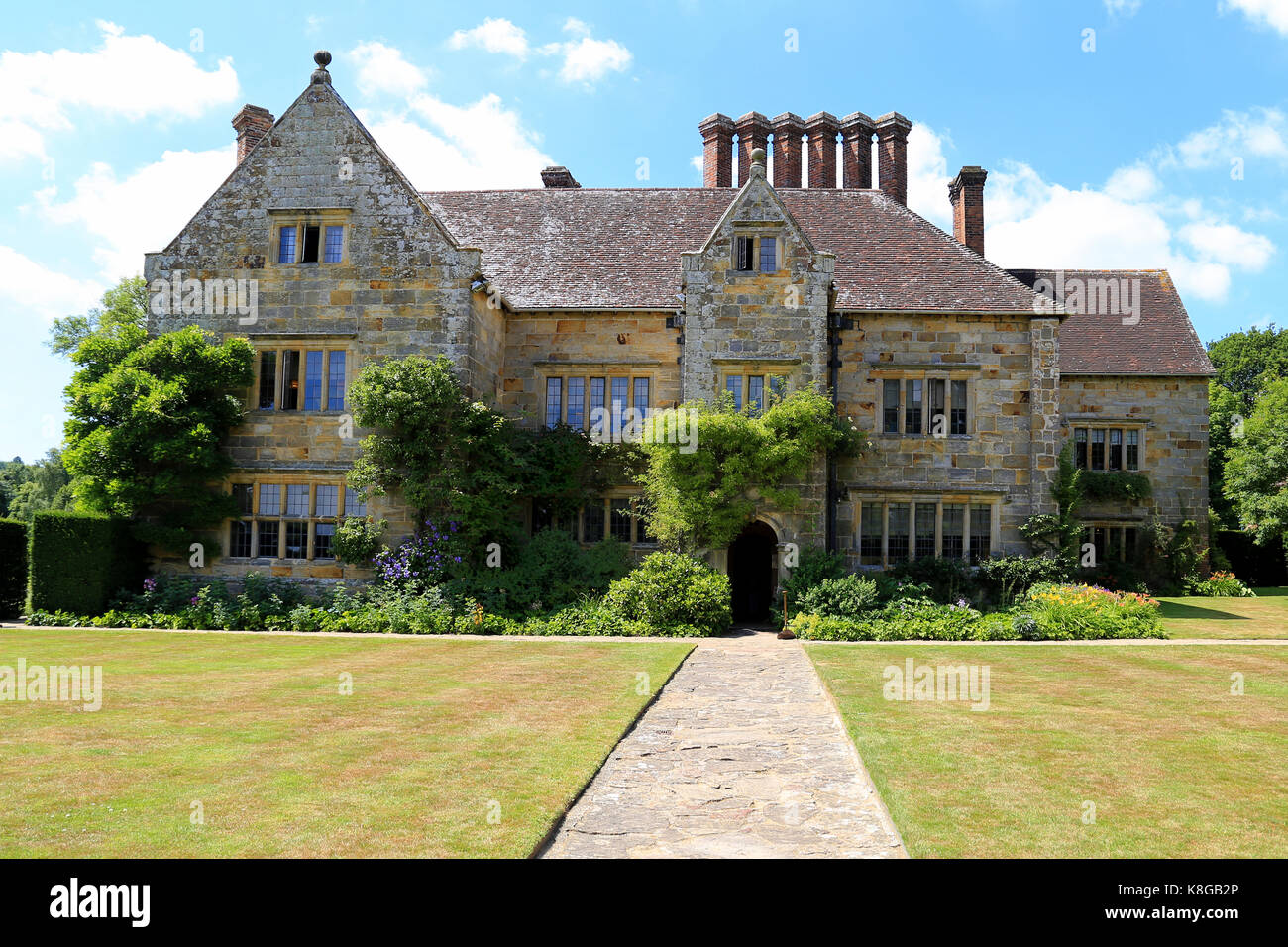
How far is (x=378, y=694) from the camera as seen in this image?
1073cm

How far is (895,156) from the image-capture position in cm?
2917

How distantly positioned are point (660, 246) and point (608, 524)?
8.36 m

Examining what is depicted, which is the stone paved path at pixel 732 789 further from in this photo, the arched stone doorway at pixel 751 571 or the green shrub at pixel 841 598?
the arched stone doorway at pixel 751 571

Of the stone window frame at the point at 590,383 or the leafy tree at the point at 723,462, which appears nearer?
the leafy tree at the point at 723,462

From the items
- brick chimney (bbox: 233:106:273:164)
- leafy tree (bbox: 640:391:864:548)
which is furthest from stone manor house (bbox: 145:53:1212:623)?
brick chimney (bbox: 233:106:273:164)

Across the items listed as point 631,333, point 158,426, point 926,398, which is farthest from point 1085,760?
point 158,426

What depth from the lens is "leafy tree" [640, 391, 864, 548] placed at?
66.9 ft

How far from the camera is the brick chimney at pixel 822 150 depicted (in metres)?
30.3

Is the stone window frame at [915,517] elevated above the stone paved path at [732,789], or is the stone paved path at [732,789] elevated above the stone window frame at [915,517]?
the stone window frame at [915,517]

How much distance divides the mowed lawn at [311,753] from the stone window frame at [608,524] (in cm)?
887

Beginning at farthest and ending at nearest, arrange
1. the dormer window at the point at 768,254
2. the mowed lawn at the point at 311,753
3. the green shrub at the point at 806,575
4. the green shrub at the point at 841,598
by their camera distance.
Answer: the dormer window at the point at 768,254
the green shrub at the point at 806,575
the green shrub at the point at 841,598
the mowed lawn at the point at 311,753

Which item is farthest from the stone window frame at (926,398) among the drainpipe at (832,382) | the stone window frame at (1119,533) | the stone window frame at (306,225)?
the stone window frame at (306,225)

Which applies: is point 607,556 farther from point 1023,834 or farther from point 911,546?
point 1023,834

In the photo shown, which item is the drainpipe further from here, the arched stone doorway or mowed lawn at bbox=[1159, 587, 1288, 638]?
mowed lawn at bbox=[1159, 587, 1288, 638]
